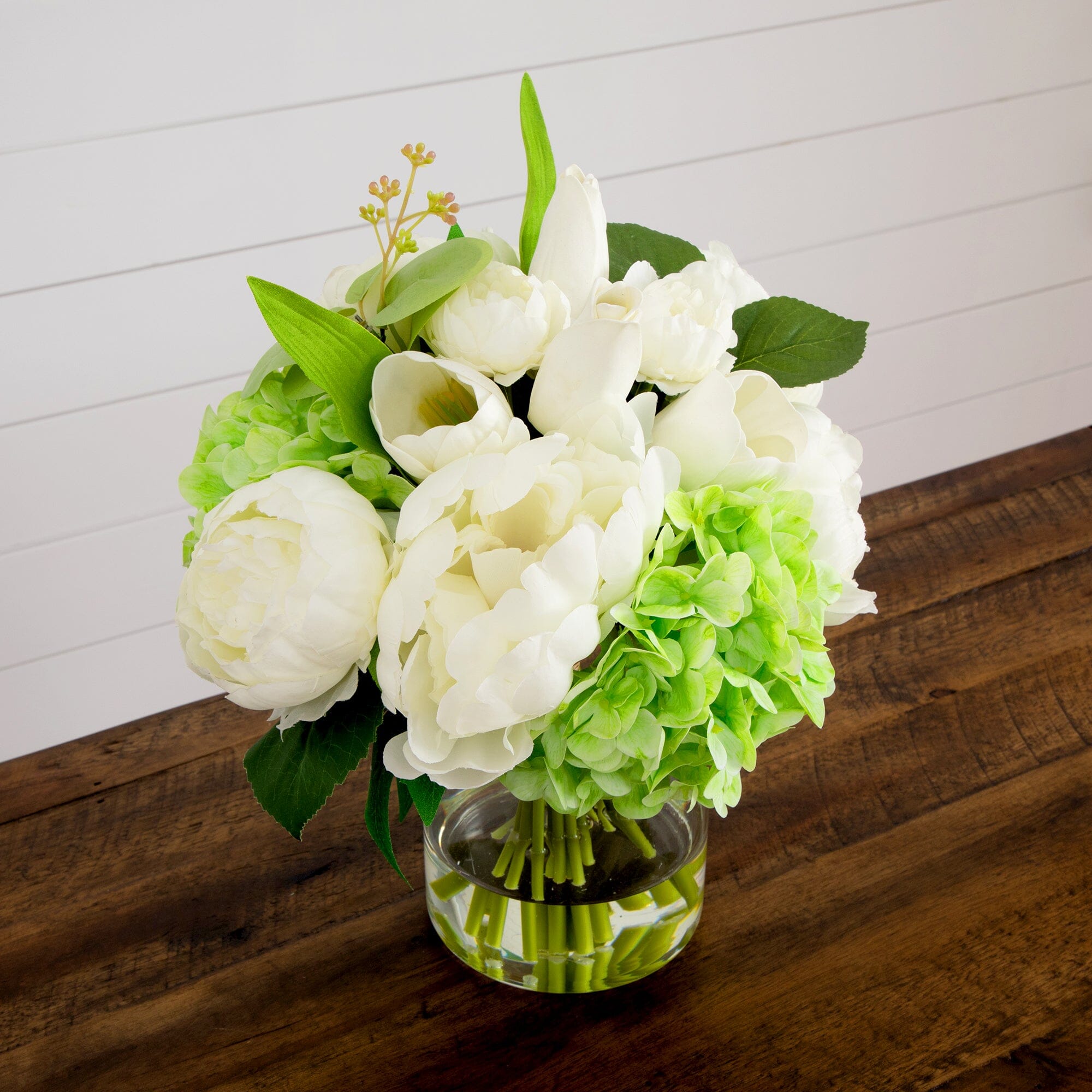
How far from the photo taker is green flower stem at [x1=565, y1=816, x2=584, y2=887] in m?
0.66

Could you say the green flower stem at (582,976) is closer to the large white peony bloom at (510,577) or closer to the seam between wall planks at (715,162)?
the large white peony bloom at (510,577)

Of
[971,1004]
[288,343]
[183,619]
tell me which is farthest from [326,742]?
[971,1004]

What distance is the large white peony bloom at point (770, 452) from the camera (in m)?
0.52

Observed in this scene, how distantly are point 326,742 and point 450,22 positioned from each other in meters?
0.98

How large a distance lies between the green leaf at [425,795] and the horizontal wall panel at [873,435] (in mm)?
946

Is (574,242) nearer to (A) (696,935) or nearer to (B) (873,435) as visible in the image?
(A) (696,935)

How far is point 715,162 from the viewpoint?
148 cm

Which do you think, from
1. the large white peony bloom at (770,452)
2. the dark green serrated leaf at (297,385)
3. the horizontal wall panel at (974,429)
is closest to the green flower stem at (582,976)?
A: the large white peony bloom at (770,452)

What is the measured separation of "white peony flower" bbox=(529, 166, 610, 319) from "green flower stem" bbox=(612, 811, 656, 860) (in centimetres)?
32

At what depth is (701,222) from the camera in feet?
4.94

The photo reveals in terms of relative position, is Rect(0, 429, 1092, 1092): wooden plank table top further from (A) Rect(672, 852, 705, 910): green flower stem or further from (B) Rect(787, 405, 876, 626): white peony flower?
(B) Rect(787, 405, 876, 626): white peony flower

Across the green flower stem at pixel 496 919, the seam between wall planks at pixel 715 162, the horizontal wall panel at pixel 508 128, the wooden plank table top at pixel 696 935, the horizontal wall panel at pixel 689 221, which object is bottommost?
the wooden plank table top at pixel 696 935

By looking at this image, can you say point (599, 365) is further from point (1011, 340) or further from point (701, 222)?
point (1011, 340)

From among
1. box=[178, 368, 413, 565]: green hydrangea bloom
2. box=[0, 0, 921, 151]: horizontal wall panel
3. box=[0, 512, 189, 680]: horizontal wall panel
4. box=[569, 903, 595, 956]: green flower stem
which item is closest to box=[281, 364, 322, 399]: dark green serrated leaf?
box=[178, 368, 413, 565]: green hydrangea bloom
